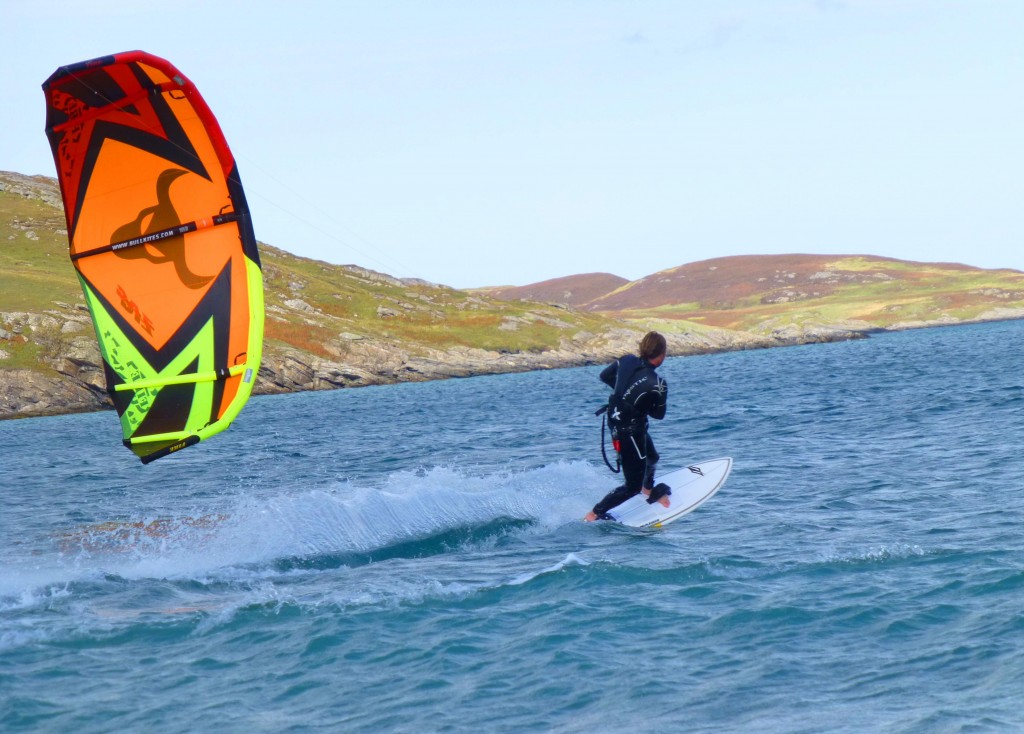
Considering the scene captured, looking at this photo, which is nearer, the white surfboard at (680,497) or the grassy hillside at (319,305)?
the white surfboard at (680,497)

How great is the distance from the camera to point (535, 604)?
983 cm

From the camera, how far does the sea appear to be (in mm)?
7332

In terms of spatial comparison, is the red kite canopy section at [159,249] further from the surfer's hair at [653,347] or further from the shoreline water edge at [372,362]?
the shoreline water edge at [372,362]

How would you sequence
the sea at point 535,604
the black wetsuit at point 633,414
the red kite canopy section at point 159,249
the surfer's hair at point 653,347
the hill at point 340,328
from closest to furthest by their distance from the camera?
1. the sea at point 535,604
2. the red kite canopy section at point 159,249
3. the surfer's hair at point 653,347
4. the black wetsuit at point 633,414
5. the hill at point 340,328

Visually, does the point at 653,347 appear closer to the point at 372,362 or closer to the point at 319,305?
the point at 372,362

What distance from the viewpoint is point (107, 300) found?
1063cm

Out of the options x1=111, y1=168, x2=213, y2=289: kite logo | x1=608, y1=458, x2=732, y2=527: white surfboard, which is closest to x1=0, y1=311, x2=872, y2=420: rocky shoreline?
x1=608, y1=458, x2=732, y2=527: white surfboard

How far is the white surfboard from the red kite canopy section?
20.4ft

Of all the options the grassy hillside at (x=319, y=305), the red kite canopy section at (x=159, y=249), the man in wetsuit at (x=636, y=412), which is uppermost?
the grassy hillside at (x=319, y=305)

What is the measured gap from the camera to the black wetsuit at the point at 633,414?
13266mm

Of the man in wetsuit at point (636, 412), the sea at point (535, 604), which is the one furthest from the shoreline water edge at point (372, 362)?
the man in wetsuit at point (636, 412)

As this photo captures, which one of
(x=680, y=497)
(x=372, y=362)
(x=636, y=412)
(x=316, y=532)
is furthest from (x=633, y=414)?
(x=372, y=362)

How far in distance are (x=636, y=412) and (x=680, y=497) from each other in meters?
2.03

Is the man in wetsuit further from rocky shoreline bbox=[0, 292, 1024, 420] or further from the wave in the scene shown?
rocky shoreline bbox=[0, 292, 1024, 420]
